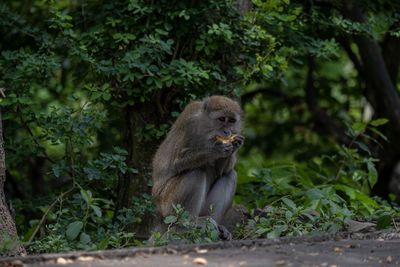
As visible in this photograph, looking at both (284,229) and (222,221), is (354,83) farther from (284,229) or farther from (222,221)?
(284,229)

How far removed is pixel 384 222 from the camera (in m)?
7.22

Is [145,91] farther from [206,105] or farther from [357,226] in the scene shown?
[357,226]

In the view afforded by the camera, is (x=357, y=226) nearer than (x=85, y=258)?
No

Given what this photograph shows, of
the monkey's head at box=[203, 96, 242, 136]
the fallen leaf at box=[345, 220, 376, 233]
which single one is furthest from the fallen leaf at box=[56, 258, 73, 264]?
the monkey's head at box=[203, 96, 242, 136]

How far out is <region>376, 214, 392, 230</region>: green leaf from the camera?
7.20 m

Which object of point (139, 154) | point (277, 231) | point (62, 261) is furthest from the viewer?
point (139, 154)

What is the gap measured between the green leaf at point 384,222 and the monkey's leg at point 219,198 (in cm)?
170

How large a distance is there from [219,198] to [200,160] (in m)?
0.46

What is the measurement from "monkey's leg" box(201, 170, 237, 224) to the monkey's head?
506 millimetres

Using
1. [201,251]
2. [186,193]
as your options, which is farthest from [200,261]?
[186,193]

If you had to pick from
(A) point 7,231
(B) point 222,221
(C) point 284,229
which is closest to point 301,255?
(C) point 284,229

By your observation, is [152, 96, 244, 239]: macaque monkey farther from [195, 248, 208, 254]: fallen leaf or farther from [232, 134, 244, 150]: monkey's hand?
[195, 248, 208, 254]: fallen leaf

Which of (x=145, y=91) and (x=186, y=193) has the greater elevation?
(x=145, y=91)

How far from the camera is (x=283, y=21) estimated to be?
9234mm
